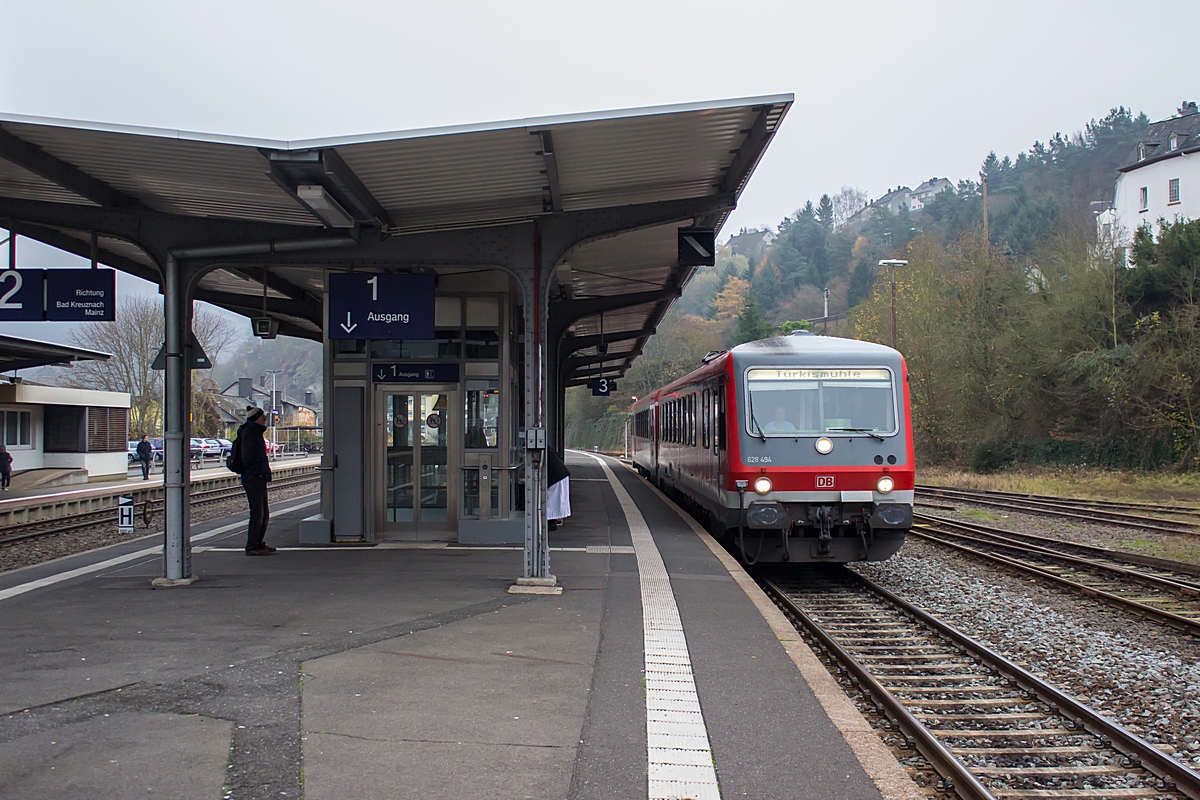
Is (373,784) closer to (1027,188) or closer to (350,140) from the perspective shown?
(350,140)

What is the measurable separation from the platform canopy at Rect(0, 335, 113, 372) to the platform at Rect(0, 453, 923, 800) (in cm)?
1244

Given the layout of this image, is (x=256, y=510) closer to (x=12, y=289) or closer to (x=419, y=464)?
(x=419, y=464)

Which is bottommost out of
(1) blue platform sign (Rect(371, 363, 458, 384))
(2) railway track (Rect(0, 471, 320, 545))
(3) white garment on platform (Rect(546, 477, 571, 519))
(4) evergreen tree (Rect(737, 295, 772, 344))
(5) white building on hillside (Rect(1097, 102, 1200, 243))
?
(2) railway track (Rect(0, 471, 320, 545))

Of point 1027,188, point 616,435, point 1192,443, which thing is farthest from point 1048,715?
point 1027,188

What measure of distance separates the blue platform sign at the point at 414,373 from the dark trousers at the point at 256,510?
1.87 meters

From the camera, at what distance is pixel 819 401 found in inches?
414

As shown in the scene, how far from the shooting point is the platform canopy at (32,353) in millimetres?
19859

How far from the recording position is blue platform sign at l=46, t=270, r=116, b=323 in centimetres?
940

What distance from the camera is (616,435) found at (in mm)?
73188

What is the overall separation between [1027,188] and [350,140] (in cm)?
9842

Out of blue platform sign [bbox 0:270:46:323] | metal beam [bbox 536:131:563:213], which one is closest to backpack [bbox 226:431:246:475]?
blue platform sign [bbox 0:270:46:323]

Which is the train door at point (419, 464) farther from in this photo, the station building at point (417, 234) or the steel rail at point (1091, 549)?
the steel rail at point (1091, 549)

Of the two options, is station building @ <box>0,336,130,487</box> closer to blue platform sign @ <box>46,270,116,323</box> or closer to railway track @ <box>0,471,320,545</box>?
railway track @ <box>0,471,320,545</box>

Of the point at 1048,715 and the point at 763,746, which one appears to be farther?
the point at 1048,715
